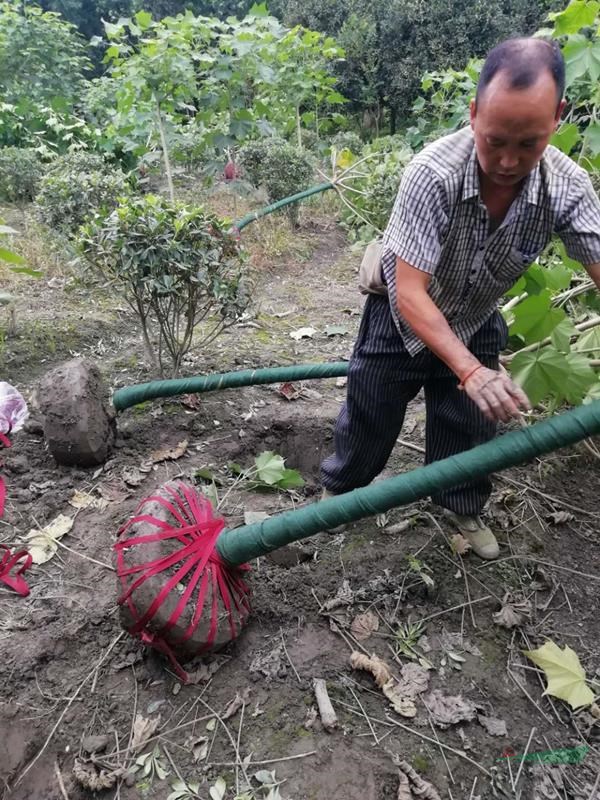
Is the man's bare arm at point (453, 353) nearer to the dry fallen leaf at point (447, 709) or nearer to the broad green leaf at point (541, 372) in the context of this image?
the broad green leaf at point (541, 372)

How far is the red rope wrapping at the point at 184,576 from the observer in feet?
5.57

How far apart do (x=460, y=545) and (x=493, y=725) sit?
699mm

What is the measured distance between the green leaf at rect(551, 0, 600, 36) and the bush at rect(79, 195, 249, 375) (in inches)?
68.7

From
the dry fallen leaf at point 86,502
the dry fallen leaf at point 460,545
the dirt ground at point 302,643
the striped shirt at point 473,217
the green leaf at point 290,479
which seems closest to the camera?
the striped shirt at point 473,217

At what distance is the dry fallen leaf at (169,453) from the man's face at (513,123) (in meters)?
1.93

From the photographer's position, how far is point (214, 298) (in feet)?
10.4

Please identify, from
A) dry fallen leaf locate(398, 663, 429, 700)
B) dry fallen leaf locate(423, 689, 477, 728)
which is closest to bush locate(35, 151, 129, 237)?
dry fallen leaf locate(398, 663, 429, 700)

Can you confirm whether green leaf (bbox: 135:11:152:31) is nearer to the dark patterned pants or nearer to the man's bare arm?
the dark patterned pants

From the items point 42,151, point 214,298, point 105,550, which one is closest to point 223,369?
point 214,298

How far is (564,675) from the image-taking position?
1.74 metres

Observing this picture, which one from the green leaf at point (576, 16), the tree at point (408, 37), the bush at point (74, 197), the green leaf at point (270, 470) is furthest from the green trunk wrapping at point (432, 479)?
the tree at point (408, 37)

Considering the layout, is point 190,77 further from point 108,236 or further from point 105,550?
point 105,550

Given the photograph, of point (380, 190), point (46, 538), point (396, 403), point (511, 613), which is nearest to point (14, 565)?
point (46, 538)

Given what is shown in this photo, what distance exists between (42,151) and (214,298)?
542 centimetres
